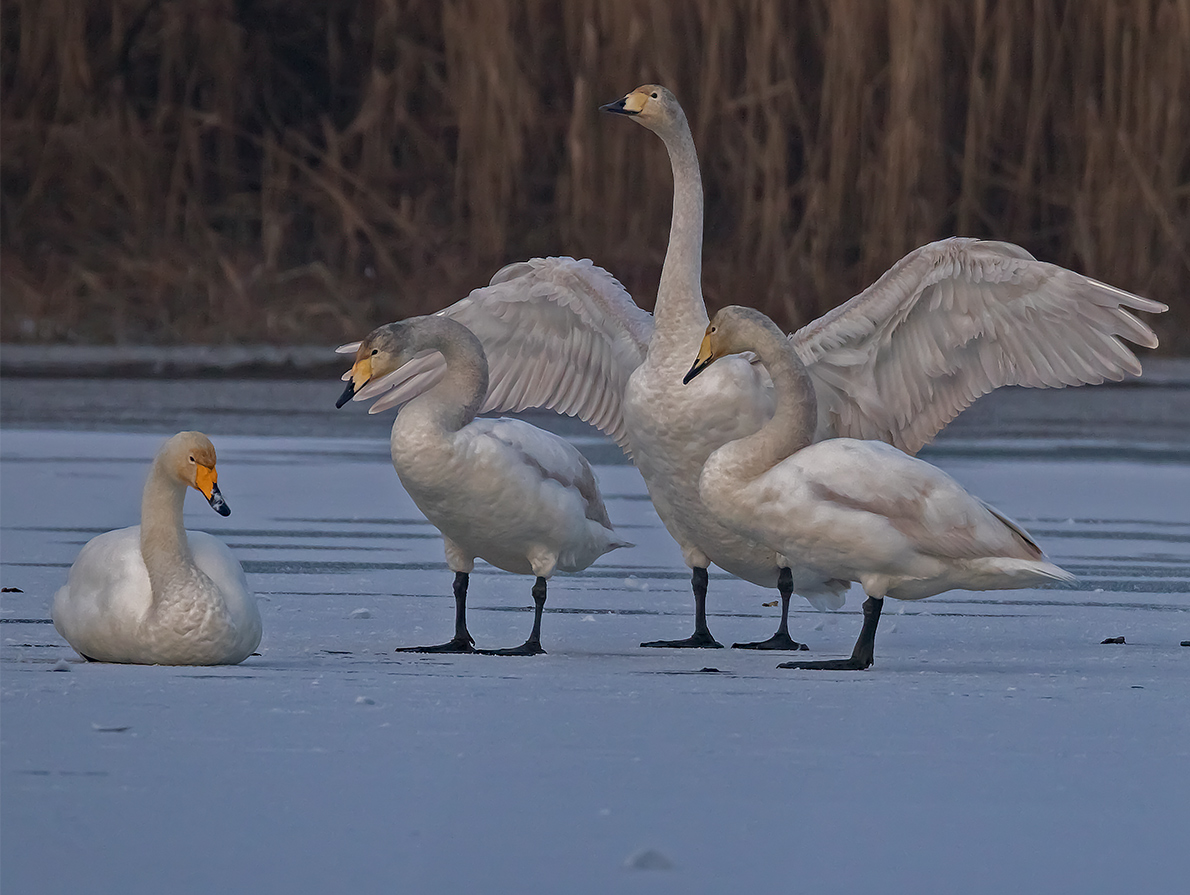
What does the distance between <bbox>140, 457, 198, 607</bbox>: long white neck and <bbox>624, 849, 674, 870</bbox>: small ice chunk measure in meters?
2.04

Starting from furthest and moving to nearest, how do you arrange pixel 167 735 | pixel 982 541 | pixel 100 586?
pixel 982 541, pixel 100 586, pixel 167 735

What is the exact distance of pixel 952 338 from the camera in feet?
22.8

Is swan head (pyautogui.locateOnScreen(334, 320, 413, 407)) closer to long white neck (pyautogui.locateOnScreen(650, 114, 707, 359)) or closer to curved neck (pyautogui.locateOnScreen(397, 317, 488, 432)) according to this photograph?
curved neck (pyautogui.locateOnScreen(397, 317, 488, 432))

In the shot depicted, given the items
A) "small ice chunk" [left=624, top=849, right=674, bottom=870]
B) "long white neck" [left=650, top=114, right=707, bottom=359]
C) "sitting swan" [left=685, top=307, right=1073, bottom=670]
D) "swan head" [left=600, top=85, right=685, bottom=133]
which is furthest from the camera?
"swan head" [left=600, top=85, right=685, bottom=133]

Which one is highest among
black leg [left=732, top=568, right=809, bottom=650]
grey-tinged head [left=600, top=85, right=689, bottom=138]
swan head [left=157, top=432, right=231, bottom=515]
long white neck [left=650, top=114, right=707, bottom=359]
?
grey-tinged head [left=600, top=85, right=689, bottom=138]

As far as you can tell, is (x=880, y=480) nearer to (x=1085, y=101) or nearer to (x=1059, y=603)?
(x=1059, y=603)

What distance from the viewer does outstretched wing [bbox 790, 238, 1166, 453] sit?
671 centimetres

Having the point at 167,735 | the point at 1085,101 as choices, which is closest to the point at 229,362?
the point at 1085,101

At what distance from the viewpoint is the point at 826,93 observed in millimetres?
13508

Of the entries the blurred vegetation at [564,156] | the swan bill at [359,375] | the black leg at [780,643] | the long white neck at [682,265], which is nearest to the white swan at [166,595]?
the swan bill at [359,375]

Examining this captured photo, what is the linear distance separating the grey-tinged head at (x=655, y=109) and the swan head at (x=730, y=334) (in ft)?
3.99

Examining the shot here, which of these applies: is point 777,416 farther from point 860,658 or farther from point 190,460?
point 190,460

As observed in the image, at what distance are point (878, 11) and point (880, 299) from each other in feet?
24.3

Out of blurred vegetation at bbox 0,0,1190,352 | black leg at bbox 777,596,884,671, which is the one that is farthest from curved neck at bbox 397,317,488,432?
blurred vegetation at bbox 0,0,1190,352
